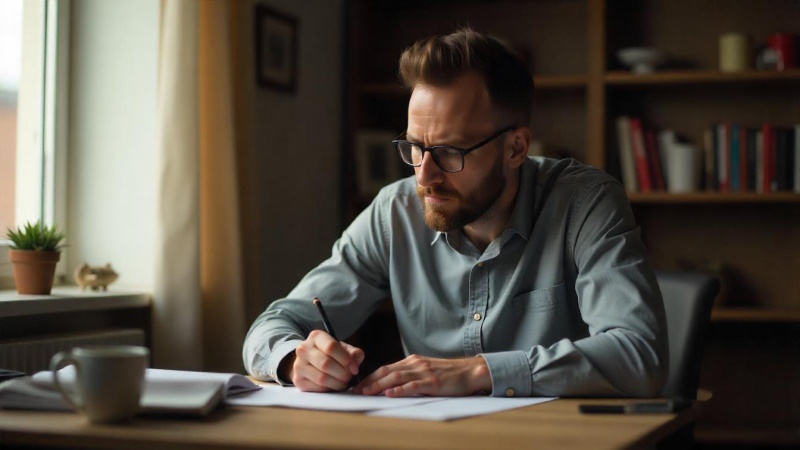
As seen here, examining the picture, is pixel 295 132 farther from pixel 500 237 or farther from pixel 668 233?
pixel 500 237

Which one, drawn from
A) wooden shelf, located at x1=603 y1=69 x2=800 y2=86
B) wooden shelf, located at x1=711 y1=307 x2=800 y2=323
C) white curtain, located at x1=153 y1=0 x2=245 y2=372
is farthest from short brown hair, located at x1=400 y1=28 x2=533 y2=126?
wooden shelf, located at x1=711 y1=307 x2=800 y2=323

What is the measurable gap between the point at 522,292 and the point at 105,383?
2.96 ft

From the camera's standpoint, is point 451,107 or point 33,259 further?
point 33,259

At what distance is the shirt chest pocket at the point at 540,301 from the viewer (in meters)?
1.72

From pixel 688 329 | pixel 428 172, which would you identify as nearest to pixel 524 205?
pixel 428 172

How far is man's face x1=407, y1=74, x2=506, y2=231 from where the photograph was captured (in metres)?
1.68

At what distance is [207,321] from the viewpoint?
256 cm

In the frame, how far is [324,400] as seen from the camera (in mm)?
1280

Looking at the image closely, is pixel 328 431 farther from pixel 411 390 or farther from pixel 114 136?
pixel 114 136

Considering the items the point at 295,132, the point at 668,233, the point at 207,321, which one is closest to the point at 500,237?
the point at 207,321

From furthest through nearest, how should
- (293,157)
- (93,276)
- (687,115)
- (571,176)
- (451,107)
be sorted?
(687,115) < (293,157) < (93,276) < (571,176) < (451,107)

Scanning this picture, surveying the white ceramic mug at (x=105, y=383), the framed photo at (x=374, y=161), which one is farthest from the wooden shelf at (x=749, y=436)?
the white ceramic mug at (x=105, y=383)

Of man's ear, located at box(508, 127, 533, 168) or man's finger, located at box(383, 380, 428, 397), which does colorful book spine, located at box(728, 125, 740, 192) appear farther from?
man's finger, located at box(383, 380, 428, 397)

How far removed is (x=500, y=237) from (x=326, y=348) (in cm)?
51
